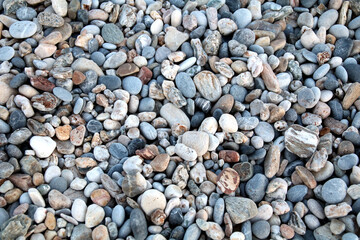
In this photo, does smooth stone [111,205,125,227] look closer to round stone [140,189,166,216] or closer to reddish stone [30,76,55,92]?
round stone [140,189,166,216]

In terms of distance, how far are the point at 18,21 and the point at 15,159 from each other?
72 centimetres

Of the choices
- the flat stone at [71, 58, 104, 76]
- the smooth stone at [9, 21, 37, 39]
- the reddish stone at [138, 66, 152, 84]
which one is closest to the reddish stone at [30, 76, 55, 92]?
the flat stone at [71, 58, 104, 76]

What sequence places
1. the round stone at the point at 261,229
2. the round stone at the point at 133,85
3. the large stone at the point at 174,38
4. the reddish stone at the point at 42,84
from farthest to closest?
1. the large stone at the point at 174,38
2. the round stone at the point at 133,85
3. the reddish stone at the point at 42,84
4. the round stone at the point at 261,229

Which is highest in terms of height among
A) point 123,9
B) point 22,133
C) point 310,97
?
point 123,9

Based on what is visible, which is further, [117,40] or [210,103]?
[117,40]

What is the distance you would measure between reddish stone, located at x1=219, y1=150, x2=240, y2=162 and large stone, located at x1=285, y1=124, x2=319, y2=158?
222 mm

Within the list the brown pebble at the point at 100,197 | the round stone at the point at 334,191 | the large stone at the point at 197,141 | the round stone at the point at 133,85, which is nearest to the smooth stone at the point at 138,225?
the brown pebble at the point at 100,197

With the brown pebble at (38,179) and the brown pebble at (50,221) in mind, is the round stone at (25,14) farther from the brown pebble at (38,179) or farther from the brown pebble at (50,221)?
the brown pebble at (50,221)

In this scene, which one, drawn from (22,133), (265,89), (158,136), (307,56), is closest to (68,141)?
(22,133)

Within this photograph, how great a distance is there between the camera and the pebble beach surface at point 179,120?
4.10 ft

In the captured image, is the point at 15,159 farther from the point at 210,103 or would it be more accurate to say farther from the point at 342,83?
the point at 342,83

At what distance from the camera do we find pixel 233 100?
60.0 inches

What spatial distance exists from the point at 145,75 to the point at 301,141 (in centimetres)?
74

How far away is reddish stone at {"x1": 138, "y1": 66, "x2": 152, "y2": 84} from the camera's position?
1.59 m
